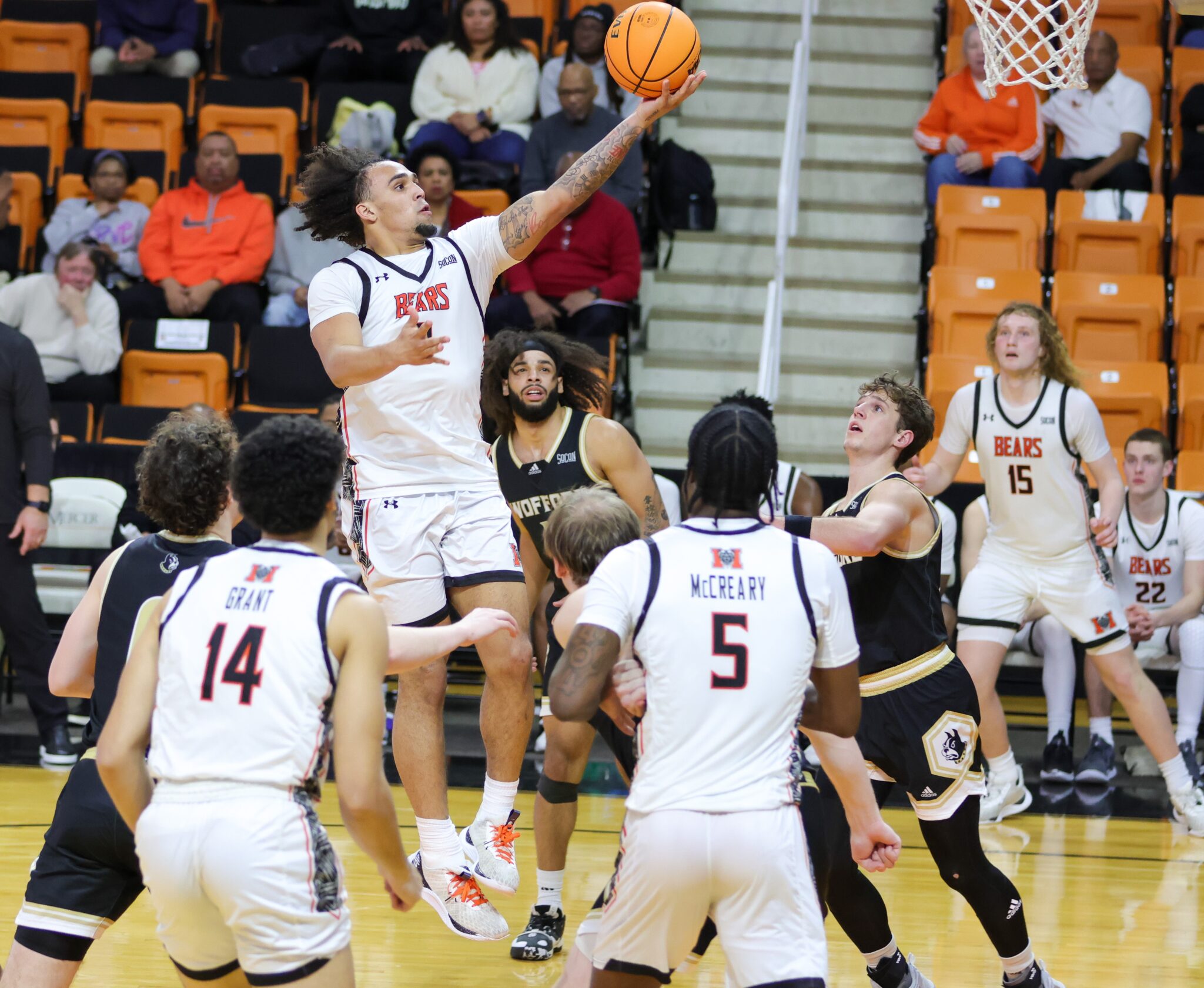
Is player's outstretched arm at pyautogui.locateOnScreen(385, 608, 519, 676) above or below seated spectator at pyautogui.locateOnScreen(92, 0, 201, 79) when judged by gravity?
below

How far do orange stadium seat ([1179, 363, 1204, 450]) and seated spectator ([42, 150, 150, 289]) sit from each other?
6656mm

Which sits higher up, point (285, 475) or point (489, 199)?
point (489, 199)

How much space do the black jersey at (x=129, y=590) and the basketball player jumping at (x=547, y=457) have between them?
1676 mm

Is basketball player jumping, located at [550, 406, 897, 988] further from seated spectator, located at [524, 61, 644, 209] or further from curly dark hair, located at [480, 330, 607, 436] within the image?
seated spectator, located at [524, 61, 644, 209]

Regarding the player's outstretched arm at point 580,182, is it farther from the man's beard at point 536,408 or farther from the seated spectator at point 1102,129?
the seated spectator at point 1102,129

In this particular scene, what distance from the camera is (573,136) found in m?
9.66

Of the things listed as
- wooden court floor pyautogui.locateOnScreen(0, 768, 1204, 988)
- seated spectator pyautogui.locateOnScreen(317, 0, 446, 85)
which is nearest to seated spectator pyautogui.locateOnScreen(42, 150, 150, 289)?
seated spectator pyautogui.locateOnScreen(317, 0, 446, 85)

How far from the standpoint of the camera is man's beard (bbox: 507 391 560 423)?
211 inches

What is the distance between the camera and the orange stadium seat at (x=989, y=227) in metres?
9.70

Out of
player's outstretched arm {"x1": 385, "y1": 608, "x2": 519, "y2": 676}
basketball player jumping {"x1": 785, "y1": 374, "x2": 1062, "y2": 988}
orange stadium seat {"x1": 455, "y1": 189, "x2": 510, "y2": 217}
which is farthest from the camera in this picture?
orange stadium seat {"x1": 455, "y1": 189, "x2": 510, "y2": 217}

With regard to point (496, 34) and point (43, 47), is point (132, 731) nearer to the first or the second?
point (496, 34)

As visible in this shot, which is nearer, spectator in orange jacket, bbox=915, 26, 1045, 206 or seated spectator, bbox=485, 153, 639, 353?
seated spectator, bbox=485, 153, 639, 353

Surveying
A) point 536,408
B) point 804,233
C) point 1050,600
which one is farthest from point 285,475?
point 804,233

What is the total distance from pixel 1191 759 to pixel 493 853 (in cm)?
395
